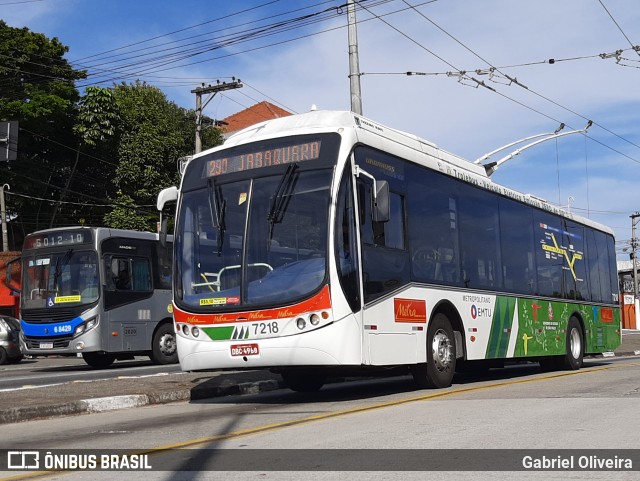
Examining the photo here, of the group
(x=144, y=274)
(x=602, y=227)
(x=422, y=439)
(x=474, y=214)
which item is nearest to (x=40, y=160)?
(x=144, y=274)

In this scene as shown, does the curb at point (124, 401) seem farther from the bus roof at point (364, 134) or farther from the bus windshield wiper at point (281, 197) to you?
the bus roof at point (364, 134)

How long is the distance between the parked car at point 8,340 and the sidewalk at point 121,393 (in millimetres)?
11069

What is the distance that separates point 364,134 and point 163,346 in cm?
1224

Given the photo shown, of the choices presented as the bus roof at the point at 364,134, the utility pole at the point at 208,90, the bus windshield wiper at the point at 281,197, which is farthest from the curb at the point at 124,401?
the utility pole at the point at 208,90

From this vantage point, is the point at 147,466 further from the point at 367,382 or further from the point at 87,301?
the point at 87,301

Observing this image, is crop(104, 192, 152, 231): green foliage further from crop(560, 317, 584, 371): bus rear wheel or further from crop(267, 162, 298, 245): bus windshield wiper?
crop(267, 162, 298, 245): bus windshield wiper

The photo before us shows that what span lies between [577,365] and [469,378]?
133 inches

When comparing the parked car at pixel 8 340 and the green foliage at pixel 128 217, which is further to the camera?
the green foliage at pixel 128 217

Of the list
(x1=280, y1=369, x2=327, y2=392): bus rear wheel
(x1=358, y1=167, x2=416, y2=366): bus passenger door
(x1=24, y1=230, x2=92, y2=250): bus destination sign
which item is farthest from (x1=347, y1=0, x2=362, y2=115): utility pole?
(x1=358, y1=167, x2=416, y2=366): bus passenger door

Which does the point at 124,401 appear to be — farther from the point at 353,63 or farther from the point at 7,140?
the point at 353,63

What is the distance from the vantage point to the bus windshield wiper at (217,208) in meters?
10.6

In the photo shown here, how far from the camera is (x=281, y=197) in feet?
34.1

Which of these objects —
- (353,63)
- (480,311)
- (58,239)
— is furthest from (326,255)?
(58,239)

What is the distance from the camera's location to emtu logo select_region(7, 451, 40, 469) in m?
6.52
